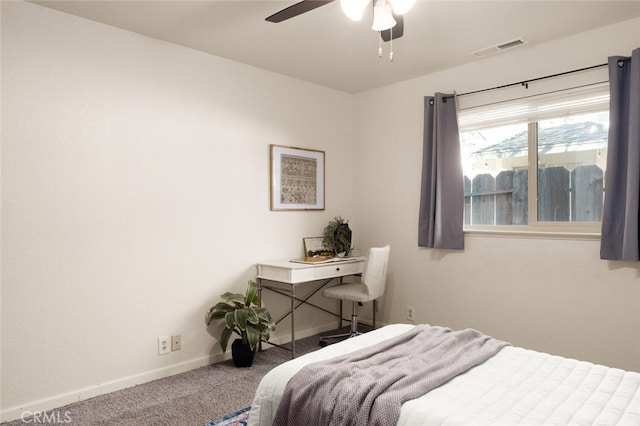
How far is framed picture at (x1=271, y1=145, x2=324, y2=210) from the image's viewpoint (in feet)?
13.0

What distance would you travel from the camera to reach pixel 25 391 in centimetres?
260

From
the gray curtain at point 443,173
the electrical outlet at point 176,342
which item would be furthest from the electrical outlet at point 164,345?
the gray curtain at point 443,173

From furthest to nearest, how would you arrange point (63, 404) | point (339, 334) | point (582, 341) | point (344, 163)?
1. point (344, 163)
2. point (339, 334)
3. point (582, 341)
4. point (63, 404)

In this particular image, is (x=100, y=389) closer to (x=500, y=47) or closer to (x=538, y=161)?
(x=538, y=161)

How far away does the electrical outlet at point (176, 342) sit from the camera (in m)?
3.26

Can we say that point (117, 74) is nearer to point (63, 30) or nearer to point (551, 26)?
point (63, 30)

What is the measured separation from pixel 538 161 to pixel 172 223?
2.84 m

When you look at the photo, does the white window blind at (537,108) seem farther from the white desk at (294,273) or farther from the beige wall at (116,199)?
the beige wall at (116,199)

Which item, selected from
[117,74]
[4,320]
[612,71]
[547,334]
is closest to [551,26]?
[612,71]

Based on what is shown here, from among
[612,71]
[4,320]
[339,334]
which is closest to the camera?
[4,320]

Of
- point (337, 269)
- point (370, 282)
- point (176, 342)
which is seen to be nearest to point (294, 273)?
point (337, 269)

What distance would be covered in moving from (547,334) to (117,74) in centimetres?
359

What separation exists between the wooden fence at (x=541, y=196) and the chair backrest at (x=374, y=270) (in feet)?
2.65

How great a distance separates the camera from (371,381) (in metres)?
1.71
